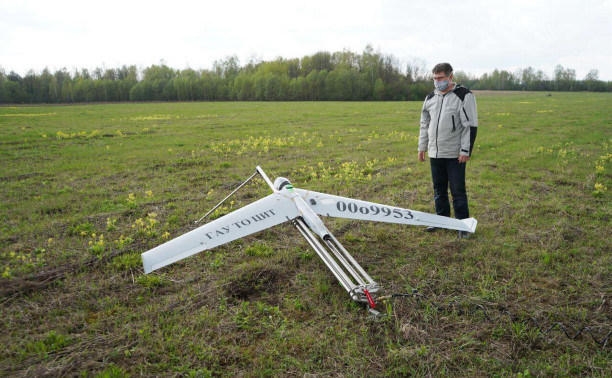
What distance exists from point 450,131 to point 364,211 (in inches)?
91.4

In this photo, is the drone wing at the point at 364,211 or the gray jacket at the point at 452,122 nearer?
the drone wing at the point at 364,211

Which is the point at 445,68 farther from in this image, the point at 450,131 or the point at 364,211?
the point at 364,211

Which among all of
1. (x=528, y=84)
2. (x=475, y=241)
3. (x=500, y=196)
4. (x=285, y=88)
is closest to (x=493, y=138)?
(x=500, y=196)

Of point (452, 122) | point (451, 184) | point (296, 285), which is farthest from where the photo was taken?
point (451, 184)

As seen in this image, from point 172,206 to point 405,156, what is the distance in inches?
377

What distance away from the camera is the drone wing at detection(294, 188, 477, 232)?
5.63 m

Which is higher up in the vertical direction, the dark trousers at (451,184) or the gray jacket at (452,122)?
the gray jacket at (452,122)

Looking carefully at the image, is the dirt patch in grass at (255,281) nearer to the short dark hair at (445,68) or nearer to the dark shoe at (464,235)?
the dark shoe at (464,235)

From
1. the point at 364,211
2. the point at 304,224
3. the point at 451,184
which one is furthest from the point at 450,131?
the point at 304,224

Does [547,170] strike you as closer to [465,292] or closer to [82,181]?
[465,292]

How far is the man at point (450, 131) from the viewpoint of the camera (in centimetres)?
632

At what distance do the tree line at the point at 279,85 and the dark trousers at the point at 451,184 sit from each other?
90.4 m

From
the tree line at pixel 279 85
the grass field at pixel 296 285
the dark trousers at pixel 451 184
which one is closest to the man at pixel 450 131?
the dark trousers at pixel 451 184

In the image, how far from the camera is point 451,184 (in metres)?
6.82
